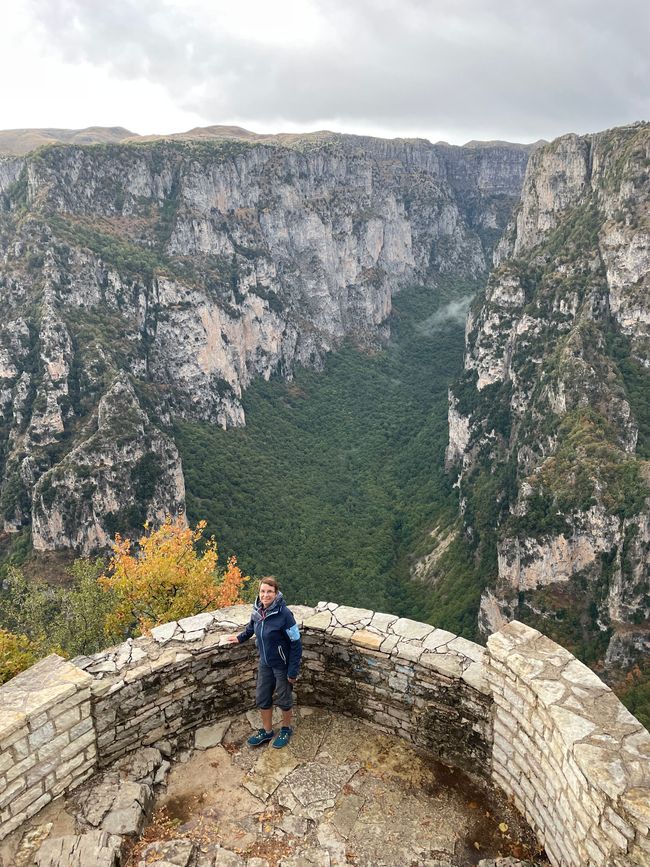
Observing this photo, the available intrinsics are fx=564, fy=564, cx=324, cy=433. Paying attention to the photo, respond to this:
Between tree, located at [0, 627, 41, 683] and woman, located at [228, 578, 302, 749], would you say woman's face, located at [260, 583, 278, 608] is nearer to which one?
woman, located at [228, 578, 302, 749]

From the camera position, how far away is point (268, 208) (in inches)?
5664

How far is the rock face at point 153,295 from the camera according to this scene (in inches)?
2872

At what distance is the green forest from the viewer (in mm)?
77125

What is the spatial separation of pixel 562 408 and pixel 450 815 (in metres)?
79.8

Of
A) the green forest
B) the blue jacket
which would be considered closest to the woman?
the blue jacket

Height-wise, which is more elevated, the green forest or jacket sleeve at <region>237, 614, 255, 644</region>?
jacket sleeve at <region>237, 614, 255, 644</region>

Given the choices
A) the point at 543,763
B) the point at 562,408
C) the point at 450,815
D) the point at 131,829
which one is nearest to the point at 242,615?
the point at 131,829

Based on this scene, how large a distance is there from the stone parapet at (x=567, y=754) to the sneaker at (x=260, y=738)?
3268mm

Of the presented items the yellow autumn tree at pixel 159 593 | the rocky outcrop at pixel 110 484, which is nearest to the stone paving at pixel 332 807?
the yellow autumn tree at pixel 159 593

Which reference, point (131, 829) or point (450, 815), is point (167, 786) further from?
point (450, 815)

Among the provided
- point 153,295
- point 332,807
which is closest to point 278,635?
point 332,807

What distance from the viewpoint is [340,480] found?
343ft

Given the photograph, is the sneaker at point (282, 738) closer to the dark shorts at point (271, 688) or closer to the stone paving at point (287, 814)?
the stone paving at point (287, 814)

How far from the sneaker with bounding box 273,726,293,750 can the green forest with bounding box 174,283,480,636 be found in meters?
60.2
